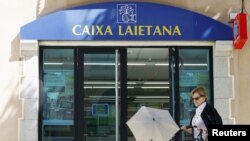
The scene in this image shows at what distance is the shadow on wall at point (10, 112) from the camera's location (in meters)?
9.55

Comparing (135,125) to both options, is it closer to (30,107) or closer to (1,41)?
(30,107)

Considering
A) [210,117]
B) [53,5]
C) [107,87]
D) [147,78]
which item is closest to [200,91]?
[210,117]

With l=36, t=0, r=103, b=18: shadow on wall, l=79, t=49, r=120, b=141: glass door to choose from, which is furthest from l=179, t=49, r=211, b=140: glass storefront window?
l=36, t=0, r=103, b=18: shadow on wall

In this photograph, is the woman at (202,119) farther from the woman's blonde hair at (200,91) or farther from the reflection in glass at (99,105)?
the reflection in glass at (99,105)

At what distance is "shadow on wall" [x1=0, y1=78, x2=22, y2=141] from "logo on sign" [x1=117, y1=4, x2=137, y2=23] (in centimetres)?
252

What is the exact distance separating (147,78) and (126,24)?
1201 millimetres

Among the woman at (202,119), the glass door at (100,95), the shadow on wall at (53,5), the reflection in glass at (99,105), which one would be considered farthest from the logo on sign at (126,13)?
the woman at (202,119)

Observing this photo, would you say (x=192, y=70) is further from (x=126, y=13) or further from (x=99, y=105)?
(x=99, y=105)

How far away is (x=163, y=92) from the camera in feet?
32.6

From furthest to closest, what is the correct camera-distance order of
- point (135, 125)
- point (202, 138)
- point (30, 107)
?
point (30, 107) < point (202, 138) < point (135, 125)

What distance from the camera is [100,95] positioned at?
9.88m

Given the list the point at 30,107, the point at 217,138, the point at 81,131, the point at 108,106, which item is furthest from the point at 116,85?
the point at 217,138

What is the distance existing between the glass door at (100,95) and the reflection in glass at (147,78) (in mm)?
296

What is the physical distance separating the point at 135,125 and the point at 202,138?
5.16ft
